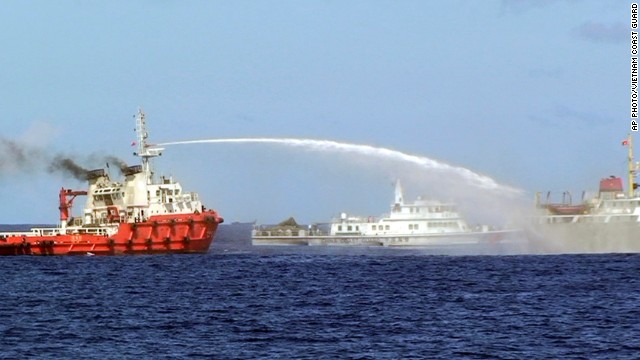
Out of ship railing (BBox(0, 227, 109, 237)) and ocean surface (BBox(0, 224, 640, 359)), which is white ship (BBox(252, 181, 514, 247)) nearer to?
ocean surface (BBox(0, 224, 640, 359))

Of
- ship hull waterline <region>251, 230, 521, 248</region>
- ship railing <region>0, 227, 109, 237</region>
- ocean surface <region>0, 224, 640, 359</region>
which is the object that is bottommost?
ocean surface <region>0, 224, 640, 359</region>

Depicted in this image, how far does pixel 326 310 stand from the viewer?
6353 cm

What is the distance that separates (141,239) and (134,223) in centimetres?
165

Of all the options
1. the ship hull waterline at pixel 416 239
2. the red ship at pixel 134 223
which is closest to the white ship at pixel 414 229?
the ship hull waterline at pixel 416 239

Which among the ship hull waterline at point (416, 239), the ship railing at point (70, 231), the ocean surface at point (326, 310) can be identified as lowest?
the ocean surface at point (326, 310)

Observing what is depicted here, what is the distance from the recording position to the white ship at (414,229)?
5369 inches

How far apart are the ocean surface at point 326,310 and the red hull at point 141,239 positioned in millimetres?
8875

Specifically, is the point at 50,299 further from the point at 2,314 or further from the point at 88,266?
the point at 88,266

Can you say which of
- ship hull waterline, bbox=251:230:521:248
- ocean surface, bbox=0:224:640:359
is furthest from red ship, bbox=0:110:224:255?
ship hull waterline, bbox=251:230:521:248

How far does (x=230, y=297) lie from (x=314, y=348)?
879 inches

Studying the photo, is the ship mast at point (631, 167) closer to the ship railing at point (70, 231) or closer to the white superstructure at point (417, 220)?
the white superstructure at point (417, 220)

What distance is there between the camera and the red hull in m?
111

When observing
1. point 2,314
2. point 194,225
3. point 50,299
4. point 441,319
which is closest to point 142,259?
point 194,225

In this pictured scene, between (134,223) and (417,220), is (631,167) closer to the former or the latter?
(417,220)
